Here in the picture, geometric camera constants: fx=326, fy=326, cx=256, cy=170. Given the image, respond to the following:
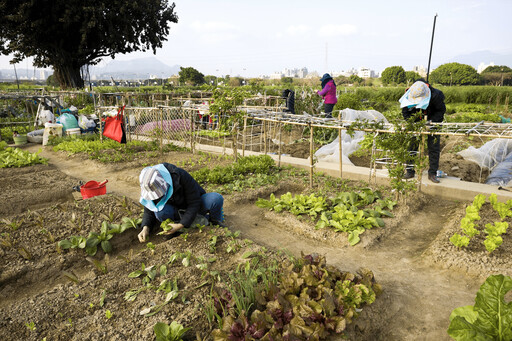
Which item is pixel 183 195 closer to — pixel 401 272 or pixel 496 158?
pixel 401 272

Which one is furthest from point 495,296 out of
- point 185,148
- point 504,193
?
point 185,148

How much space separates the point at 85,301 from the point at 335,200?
3.39 meters

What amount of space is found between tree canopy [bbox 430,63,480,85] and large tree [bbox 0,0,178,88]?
3060 cm

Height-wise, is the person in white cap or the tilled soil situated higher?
the person in white cap

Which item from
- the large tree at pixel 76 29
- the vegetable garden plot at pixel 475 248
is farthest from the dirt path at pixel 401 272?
the large tree at pixel 76 29

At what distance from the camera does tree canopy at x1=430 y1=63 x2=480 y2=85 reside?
120 feet

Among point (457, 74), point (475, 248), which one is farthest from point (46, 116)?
point (457, 74)

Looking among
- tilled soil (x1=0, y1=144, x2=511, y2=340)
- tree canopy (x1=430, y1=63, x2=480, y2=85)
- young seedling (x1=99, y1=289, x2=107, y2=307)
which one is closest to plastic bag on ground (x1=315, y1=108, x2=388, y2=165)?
tilled soil (x1=0, y1=144, x2=511, y2=340)

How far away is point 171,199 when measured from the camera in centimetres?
357

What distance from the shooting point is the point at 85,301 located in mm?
2561

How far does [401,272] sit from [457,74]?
143 feet

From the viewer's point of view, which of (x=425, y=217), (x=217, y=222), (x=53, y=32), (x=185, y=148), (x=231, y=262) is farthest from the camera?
(x=53, y=32)

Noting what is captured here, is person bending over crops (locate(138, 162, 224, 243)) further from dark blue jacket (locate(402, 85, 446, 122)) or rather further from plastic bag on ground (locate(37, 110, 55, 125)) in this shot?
plastic bag on ground (locate(37, 110, 55, 125))

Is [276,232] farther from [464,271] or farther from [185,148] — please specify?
[185,148]
